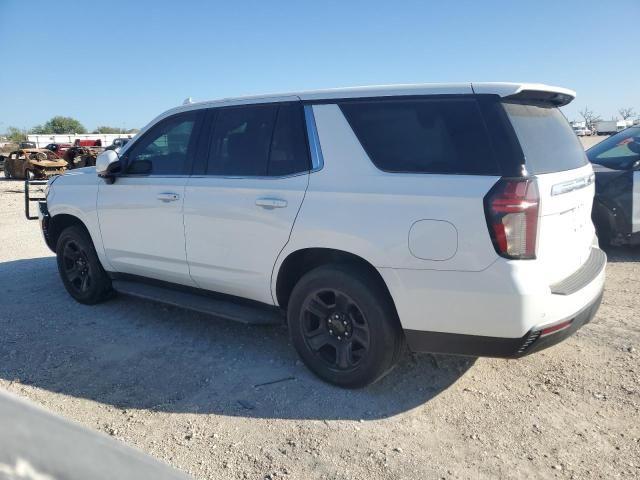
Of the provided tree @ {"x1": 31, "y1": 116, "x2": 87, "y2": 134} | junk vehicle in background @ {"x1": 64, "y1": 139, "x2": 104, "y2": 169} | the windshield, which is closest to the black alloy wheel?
the windshield

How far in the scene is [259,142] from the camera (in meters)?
3.76

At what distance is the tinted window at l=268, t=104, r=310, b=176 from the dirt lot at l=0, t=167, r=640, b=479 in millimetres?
1453

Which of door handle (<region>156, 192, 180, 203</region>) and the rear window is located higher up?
the rear window

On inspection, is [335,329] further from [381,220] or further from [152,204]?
[152,204]

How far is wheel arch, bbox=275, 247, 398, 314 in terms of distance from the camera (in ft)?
10.5

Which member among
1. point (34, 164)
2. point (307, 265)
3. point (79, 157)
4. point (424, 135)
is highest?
point (424, 135)

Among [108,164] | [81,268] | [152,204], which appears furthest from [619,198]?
[81,268]

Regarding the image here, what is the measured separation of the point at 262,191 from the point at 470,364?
1.94 meters

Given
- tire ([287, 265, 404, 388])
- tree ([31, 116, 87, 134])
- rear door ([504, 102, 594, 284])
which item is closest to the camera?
rear door ([504, 102, 594, 284])

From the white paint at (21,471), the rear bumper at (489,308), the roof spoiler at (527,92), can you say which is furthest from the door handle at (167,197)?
the white paint at (21,471)

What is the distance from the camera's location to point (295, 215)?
11.0ft

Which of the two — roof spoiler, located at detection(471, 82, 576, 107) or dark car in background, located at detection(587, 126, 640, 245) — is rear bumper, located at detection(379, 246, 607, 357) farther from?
→ dark car in background, located at detection(587, 126, 640, 245)

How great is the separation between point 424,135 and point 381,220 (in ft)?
1.87

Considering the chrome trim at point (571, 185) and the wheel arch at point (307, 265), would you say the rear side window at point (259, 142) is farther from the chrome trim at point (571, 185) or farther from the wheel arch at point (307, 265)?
the chrome trim at point (571, 185)
